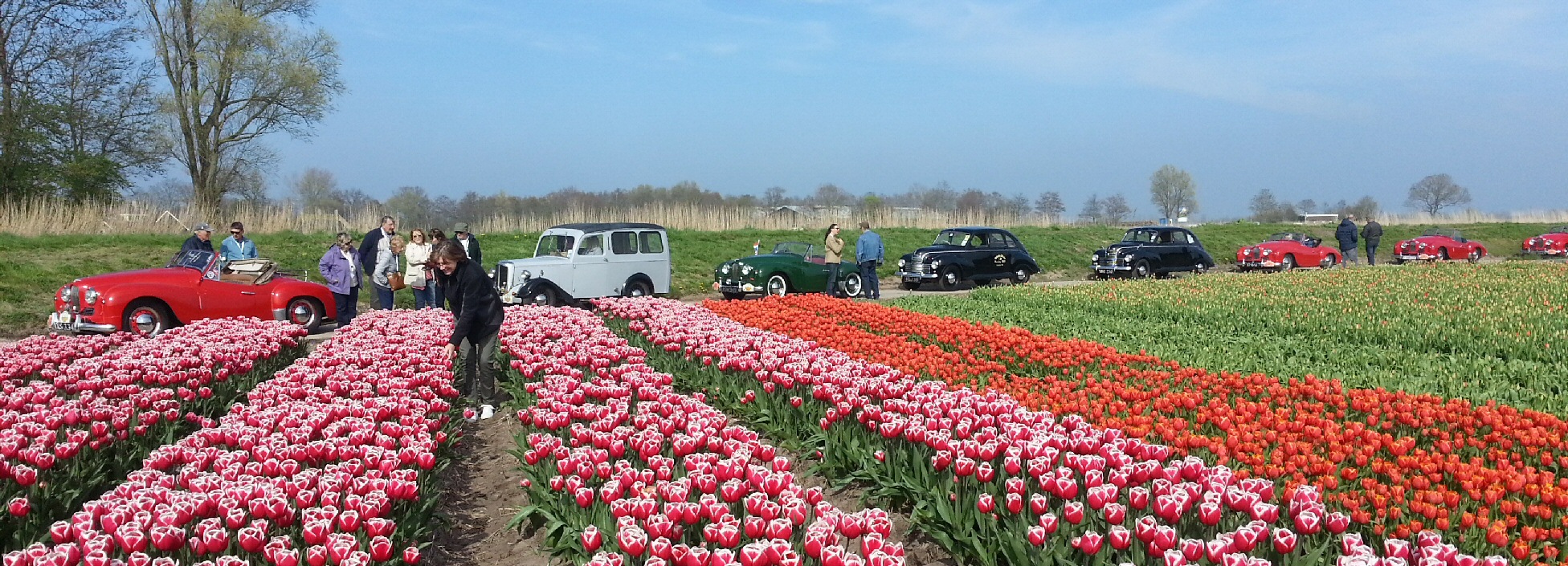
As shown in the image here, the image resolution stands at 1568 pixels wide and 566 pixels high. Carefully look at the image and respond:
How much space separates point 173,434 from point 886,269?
833 inches

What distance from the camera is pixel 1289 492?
12.5 ft

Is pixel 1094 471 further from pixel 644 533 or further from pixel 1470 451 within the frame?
pixel 1470 451

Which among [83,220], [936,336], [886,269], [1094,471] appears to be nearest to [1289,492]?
[1094,471]

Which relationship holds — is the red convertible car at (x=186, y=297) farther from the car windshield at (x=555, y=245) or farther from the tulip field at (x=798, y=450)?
the car windshield at (x=555, y=245)

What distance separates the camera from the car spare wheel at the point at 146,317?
38.0ft

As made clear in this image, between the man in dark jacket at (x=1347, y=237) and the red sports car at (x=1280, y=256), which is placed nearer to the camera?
the man in dark jacket at (x=1347, y=237)

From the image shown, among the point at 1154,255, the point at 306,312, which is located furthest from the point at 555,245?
the point at 1154,255

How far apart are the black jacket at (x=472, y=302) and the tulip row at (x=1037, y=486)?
104 inches

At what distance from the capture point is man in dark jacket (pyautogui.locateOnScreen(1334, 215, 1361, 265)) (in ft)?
85.1

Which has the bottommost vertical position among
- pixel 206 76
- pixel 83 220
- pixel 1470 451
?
pixel 1470 451

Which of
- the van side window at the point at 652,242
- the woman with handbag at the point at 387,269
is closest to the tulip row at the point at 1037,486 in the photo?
the woman with handbag at the point at 387,269

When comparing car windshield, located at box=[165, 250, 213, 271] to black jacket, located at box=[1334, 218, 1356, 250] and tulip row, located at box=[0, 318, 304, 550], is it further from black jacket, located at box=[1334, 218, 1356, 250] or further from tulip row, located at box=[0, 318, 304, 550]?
black jacket, located at box=[1334, 218, 1356, 250]

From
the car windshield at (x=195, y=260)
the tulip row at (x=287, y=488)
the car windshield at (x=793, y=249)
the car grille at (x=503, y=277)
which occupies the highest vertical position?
the car windshield at (x=195, y=260)

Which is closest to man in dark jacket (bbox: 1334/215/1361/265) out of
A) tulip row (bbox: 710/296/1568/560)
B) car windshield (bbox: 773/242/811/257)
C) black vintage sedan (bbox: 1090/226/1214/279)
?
black vintage sedan (bbox: 1090/226/1214/279)
